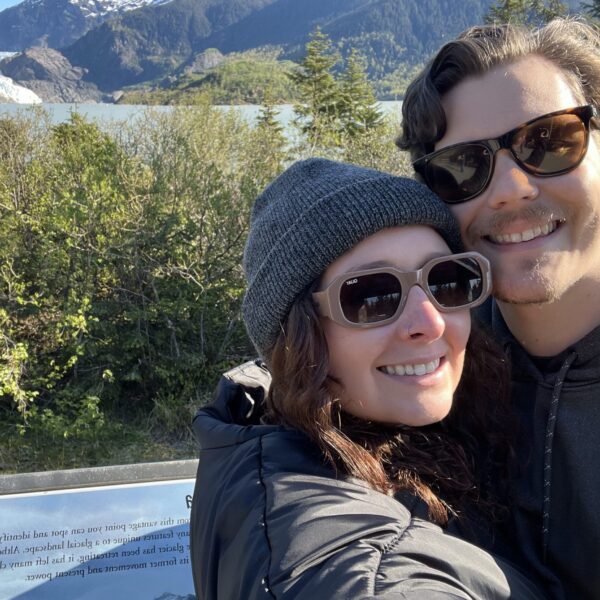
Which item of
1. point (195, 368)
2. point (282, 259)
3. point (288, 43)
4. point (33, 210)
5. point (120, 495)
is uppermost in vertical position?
point (288, 43)

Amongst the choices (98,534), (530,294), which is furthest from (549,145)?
(98,534)

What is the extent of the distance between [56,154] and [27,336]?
2.87 m

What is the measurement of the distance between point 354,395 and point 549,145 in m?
0.89

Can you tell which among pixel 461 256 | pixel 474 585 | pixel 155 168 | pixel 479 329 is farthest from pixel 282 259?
pixel 155 168

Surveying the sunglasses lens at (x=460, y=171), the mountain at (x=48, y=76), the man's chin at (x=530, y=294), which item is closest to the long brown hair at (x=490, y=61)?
the sunglasses lens at (x=460, y=171)

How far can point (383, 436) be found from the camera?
1640 millimetres

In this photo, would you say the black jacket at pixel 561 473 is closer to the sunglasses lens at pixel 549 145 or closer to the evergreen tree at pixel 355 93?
the sunglasses lens at pixel 549 145

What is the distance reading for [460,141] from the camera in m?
1.94

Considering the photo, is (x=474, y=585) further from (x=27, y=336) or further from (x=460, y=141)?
(x=27, y=336)

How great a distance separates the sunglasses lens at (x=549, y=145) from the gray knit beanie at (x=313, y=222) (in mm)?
281

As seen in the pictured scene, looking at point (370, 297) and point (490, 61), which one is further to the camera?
point (490, 61)

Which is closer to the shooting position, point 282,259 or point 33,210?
point 282,259

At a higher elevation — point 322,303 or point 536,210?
point 536,210

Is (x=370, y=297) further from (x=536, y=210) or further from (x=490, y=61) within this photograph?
(x=490, y=61)
